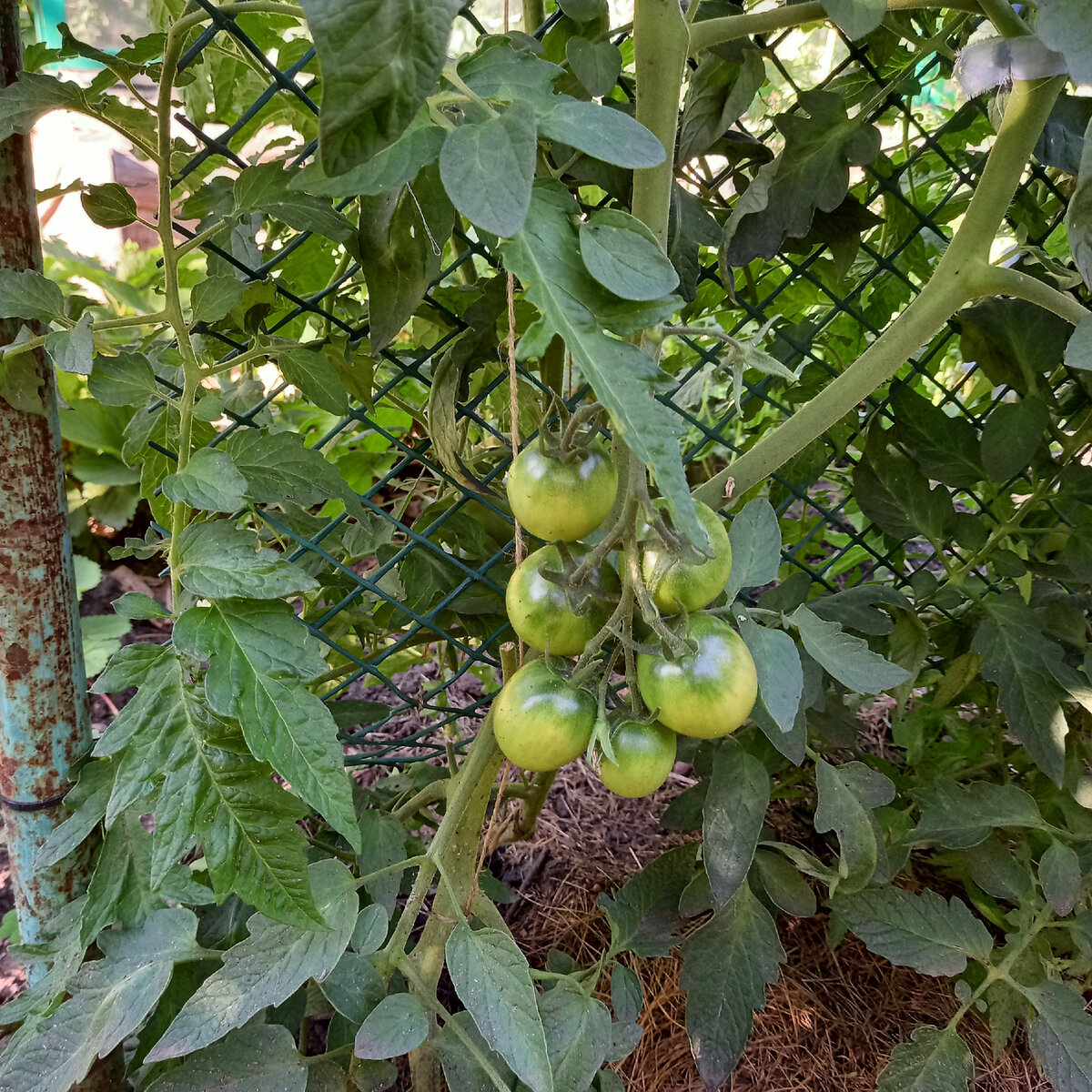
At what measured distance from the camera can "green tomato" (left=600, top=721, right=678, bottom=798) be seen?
0.62 meters

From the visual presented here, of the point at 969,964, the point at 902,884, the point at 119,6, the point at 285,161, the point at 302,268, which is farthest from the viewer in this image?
the point at 119,6

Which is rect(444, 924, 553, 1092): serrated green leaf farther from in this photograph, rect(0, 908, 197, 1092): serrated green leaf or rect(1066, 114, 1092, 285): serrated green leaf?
rect(1066, 114, 1092, 285): serrated green leaf

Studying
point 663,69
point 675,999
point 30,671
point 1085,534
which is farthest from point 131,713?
point 1085,534

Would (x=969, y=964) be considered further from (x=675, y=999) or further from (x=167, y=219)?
(x=167, y=219)

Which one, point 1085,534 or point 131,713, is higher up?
point 1085,534

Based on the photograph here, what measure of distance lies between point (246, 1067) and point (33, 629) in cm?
45

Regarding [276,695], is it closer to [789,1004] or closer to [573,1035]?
[573,1035]

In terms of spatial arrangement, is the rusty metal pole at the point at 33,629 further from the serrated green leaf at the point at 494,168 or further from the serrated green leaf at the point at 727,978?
the serrated green leaf at the point at 727,978

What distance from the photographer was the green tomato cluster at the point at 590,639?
0.59 meters

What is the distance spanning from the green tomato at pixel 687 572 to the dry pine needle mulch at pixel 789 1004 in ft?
2.40

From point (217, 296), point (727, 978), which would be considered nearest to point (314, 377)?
point (217, 296)

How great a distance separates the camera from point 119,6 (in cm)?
268

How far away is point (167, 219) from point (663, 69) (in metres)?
0.41

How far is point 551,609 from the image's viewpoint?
2.07ft
